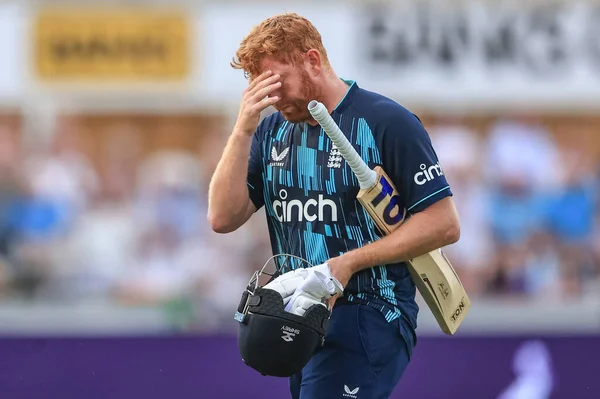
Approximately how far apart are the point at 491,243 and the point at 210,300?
8.40ft

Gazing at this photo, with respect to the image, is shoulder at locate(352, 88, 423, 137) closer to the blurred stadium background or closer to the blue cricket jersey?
the blue cricket jersey

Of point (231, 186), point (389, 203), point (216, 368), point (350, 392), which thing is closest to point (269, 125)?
point (231, 186)

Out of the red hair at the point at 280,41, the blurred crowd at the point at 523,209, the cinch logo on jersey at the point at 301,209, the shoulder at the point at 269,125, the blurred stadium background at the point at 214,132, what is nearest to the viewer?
the red hair at the point at 280,41

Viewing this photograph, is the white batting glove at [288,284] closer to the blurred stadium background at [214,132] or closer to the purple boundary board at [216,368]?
the purple boundary board at [216,368]

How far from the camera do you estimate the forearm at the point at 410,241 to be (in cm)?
448

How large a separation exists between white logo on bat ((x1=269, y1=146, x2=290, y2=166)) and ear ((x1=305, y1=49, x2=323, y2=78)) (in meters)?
0.36

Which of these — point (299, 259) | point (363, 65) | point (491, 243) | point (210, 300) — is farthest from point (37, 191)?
point (299, 259)

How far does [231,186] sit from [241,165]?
0.33 ft

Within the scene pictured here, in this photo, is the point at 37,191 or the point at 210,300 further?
the point at 37,191

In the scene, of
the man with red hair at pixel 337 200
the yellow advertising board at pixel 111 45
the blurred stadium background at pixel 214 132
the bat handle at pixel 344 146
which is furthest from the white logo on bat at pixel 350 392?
the yellow advertising board at pixel 111 45

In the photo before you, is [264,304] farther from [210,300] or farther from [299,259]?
[210,300]

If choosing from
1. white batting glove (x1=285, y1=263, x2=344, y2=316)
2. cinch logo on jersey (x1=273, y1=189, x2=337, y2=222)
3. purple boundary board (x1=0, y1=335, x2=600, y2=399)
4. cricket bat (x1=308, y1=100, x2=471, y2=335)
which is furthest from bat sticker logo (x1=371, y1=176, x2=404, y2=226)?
purple boundary board (x1=0, y1=335, x2=600, y2=399)

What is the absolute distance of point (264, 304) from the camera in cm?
439

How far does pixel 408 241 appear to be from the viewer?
4.49 metres
